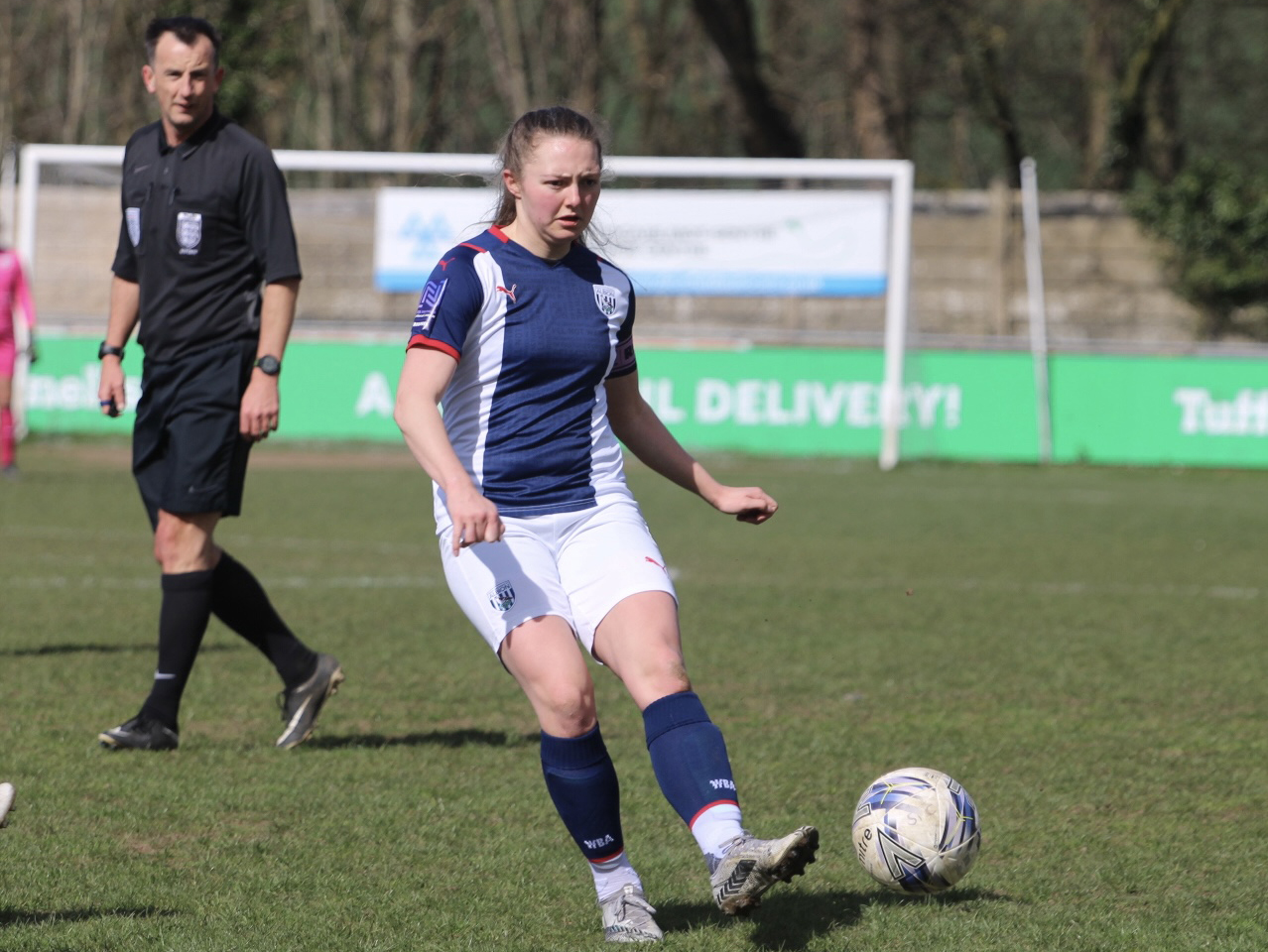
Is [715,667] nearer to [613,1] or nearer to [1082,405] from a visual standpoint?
[1082,405]

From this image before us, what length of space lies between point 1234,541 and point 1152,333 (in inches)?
530

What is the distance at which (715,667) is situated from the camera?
721 cm

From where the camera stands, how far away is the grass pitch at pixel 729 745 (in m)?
3.81

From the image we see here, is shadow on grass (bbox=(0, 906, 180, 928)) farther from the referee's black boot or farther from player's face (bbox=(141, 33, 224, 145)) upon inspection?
player's face (bbox=(141, 33, 224, 145))

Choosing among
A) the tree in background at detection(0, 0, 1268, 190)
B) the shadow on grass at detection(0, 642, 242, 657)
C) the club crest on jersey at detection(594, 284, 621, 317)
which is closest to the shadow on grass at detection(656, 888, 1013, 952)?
the club crest on jersey at detection(594, 284, 621, 317)

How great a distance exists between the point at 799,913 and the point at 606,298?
4.67 ft

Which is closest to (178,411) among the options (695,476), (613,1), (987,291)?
(695,476)

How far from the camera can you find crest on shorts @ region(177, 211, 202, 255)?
Answer: 5285 mm

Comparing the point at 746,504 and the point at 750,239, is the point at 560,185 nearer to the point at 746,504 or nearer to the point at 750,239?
the point at 746,504

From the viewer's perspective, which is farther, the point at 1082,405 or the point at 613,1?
the point at 613,1

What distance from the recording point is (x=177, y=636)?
546 cm

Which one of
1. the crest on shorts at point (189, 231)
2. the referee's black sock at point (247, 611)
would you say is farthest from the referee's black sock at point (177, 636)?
the crest on shorts at point (189, 231)

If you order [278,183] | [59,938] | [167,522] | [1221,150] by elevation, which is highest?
[1221,150]

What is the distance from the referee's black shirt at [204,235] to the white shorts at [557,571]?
1902 millimetres
